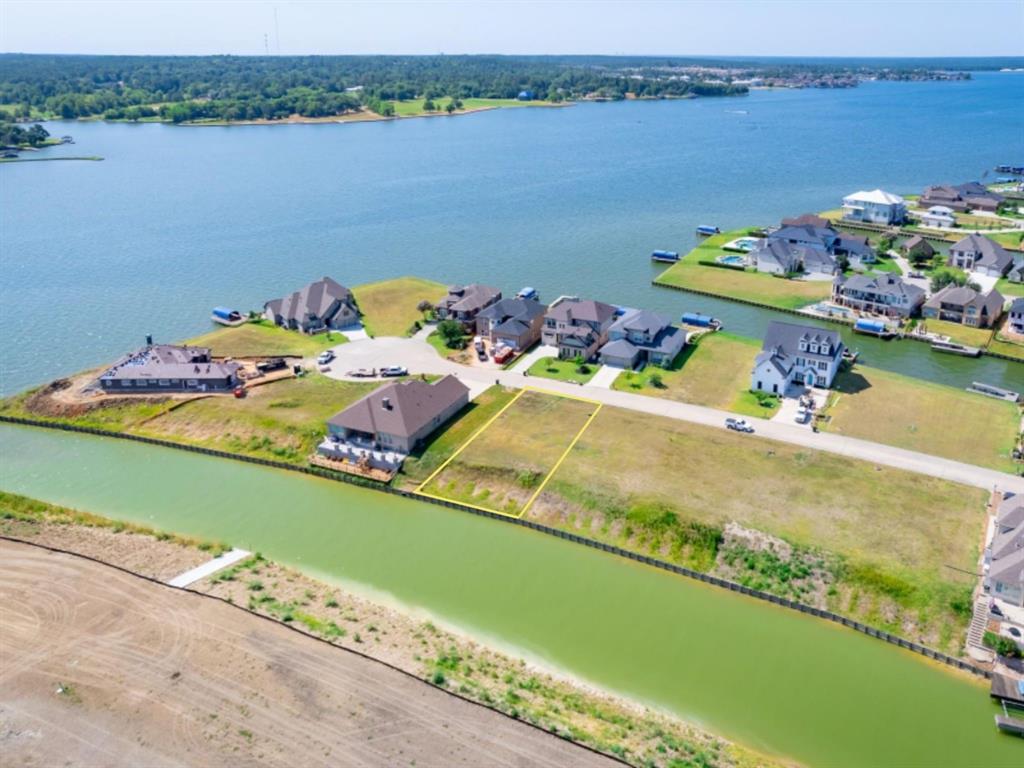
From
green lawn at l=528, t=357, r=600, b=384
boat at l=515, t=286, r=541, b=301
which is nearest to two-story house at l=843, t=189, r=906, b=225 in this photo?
boat at l=515, t=286, r=541, b=301

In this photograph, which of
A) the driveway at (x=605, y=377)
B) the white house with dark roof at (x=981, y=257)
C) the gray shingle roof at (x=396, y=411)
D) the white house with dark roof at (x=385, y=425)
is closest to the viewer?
the white house with dark roof at (x=385, y=425)

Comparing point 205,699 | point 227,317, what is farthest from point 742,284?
point 205,699

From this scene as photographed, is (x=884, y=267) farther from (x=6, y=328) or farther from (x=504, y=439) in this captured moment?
(x=6, y=328)

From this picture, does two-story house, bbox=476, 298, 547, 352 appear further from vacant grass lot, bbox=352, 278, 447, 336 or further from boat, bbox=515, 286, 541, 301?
boat, bbox=515, 286, 541, 301

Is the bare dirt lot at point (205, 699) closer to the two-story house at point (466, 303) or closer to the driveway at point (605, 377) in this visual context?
the driveway at point (605, 377)

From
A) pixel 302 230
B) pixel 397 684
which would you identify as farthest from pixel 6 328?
pixel 397 684

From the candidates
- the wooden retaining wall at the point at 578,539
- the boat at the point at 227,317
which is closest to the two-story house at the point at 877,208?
the boat at the point at 227,317
